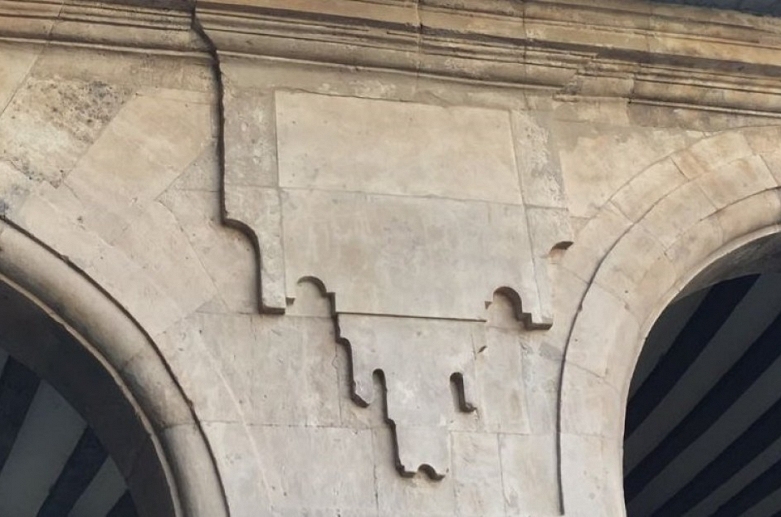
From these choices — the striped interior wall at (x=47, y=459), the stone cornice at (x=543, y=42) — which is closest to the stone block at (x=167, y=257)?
the stone cornice at (x=543, y=42)

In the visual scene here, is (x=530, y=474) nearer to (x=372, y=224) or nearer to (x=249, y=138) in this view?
(x=372, y=224)

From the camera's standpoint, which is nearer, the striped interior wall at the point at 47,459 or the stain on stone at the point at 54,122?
the stain on stone at the point at 54,122

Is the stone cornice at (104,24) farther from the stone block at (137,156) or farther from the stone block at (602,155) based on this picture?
the stone block at (602,155)

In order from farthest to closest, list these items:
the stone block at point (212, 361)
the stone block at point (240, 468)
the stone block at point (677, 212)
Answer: the stone block at point (677, 212) → the stone block at point (212, 361) → the stone block at point (240, 468)

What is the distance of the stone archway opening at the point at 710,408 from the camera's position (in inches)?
270

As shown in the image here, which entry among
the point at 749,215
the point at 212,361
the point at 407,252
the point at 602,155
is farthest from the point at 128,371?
the point at 749,215

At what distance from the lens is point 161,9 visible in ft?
16.3

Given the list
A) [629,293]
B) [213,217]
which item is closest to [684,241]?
[629,293]

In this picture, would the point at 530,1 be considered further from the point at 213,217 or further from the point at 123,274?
the point at 123,274

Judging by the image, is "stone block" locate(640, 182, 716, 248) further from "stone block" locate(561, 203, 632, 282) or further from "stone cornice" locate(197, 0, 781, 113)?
"stone cornice" locate(197, 0, 781, 113)

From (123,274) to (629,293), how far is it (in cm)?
171

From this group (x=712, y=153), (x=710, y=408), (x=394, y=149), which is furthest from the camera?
(x=710, y=408)

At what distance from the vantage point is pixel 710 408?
759 cm

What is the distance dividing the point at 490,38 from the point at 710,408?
3.09m
